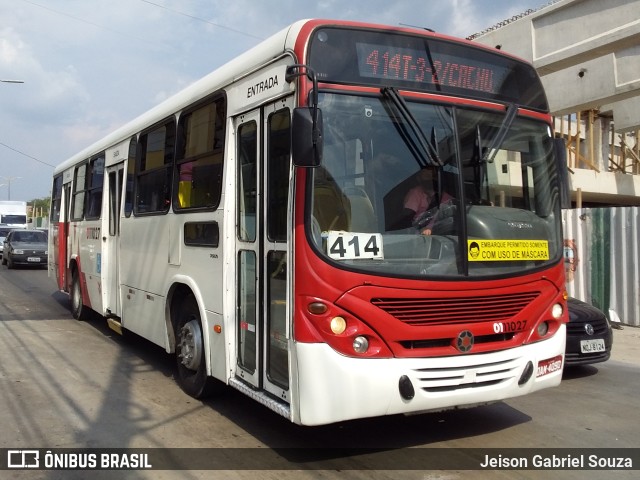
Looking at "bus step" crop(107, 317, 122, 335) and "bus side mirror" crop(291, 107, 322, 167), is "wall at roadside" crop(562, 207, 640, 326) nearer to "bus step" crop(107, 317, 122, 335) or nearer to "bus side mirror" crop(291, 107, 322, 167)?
"bus step" crop(107, 317, 122, 335)

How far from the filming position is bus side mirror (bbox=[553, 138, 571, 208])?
5.15 meters

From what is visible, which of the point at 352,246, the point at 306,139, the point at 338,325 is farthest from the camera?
the point at 352,246

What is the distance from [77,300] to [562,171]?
8880 millimetres

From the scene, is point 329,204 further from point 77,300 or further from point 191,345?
point 77,300

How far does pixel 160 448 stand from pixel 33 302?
1050 centimetres

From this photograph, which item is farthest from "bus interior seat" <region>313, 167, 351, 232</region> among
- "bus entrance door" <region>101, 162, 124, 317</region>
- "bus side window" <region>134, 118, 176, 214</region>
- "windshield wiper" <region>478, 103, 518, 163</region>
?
"bus entrance door" <region>101, 162, 124, 317</region>

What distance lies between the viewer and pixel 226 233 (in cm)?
Answer: 508

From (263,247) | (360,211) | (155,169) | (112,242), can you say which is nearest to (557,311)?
(360,211)

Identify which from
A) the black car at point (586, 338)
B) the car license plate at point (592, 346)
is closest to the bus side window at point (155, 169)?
the black car at point (586, 338)

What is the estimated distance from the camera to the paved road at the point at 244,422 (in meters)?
4.58

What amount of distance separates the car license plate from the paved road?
1.26 feet

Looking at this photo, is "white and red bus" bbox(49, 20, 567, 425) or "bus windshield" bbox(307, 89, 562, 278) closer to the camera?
"white and red bus" bbox(49, 20, 567, 425)

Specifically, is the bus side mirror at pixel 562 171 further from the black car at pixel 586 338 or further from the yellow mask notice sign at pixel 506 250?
the black car at pixel 586 338

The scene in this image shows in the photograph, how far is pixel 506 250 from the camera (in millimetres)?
4559
